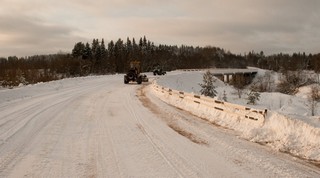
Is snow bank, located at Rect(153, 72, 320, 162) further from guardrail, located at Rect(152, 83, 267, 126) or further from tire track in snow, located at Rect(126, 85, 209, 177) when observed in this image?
tire track in snow, located at Rect(126, 85, 209, 177)

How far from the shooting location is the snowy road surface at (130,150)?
24.1 feet

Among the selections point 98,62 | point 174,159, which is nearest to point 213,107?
point 174,159

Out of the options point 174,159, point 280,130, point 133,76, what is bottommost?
point 174,159

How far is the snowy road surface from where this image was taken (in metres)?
7.35

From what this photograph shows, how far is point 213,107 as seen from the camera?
15.8m

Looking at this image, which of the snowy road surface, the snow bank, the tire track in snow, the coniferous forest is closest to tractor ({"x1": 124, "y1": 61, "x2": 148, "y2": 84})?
the coniferous forest

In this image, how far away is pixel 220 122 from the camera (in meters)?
13.9

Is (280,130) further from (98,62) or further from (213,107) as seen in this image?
(98,62)

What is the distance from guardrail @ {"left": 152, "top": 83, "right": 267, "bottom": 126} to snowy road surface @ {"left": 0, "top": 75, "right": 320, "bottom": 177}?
974 mm

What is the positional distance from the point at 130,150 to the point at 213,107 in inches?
288

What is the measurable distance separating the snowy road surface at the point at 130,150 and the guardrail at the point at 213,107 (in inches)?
38.3

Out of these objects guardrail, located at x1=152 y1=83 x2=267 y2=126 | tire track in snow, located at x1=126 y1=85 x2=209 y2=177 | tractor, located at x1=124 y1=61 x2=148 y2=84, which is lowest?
tire track in snow, located at x1=126 y1=85 x2=209 y2=177

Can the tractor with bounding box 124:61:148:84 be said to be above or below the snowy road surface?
above

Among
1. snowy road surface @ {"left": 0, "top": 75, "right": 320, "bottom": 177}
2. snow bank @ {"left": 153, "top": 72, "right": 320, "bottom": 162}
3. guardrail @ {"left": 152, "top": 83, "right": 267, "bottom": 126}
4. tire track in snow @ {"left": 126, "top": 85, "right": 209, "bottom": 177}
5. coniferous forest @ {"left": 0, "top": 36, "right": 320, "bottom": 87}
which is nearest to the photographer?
tire track in snow @ {"left": 126, "top": 85, "right": 209, "bottom": 177}
